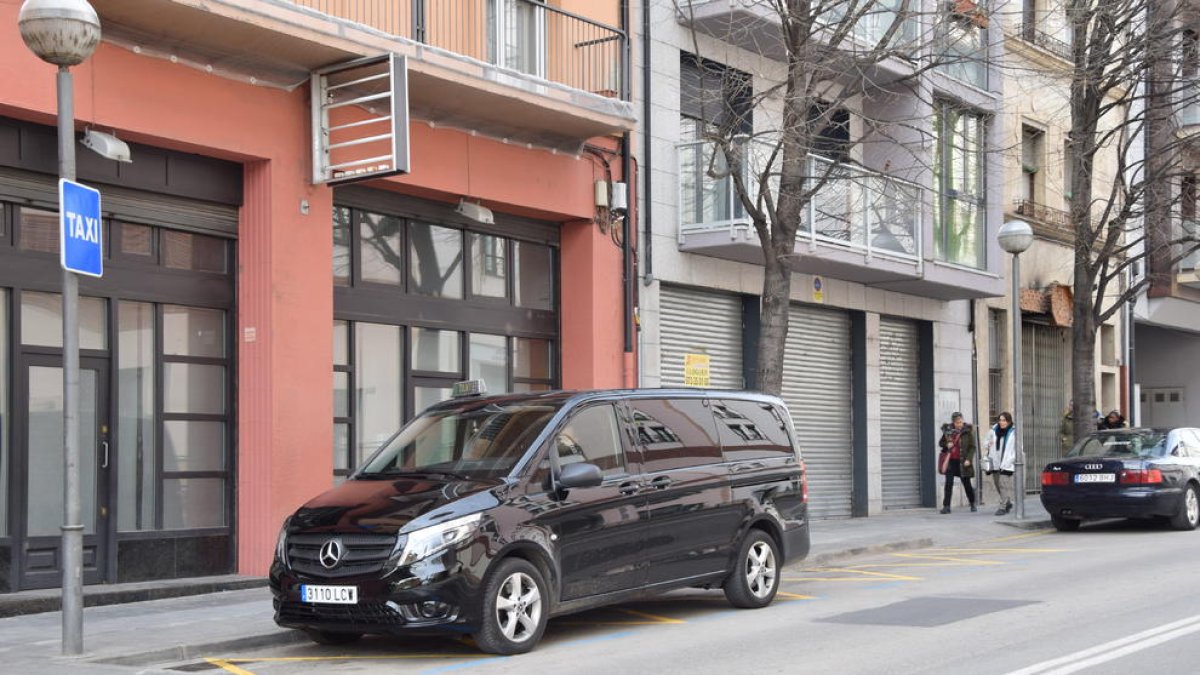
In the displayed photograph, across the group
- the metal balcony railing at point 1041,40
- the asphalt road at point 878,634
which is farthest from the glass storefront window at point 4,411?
the metal balcony railing at point 1041,40

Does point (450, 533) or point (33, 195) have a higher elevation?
point (33, 195)

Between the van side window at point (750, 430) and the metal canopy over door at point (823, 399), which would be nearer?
the van side window at point (750, 430)

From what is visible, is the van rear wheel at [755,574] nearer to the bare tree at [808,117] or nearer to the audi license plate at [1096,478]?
the bare tree at [808,117]

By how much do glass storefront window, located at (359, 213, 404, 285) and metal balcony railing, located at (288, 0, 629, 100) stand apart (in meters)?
2.07

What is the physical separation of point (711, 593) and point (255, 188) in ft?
19.9

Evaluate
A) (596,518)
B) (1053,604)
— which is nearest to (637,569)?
(596,518)

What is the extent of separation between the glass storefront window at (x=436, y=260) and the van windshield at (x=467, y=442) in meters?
5.51

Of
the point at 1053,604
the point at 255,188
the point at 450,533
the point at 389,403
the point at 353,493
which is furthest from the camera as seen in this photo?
the point at 389,403

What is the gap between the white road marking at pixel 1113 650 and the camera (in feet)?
27.1

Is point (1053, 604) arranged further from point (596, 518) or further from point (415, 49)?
point (415, 49)

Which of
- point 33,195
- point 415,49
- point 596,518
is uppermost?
point 415,49

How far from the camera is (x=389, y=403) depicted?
53.0ft

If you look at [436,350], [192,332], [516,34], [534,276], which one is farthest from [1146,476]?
[192,332]

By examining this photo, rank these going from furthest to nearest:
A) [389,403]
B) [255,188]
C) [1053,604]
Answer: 1. [389,403]
2. [255,188]
3. [1053,604]
